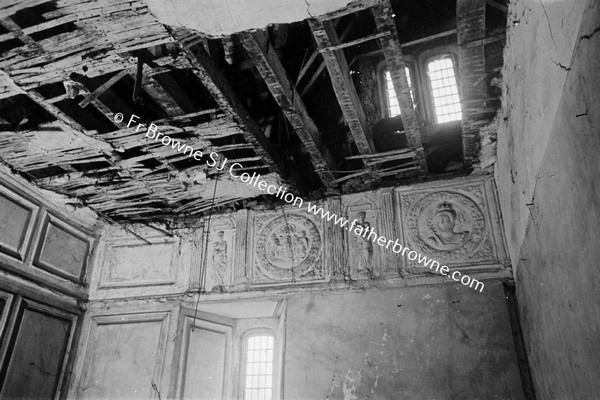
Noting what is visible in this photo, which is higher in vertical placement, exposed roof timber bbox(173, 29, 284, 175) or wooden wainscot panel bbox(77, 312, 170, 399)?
exposed roof timber bbox(173, 29, 284, 175)

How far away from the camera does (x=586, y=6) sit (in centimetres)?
→ 151

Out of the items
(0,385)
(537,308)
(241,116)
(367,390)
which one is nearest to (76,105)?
(241,116)

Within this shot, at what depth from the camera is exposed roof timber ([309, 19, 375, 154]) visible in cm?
259

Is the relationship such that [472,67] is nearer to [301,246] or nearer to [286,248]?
[301,246]

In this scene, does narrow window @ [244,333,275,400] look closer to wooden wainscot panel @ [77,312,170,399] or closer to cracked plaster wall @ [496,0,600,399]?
wooden wainscot panel @ [77,312,170,399]

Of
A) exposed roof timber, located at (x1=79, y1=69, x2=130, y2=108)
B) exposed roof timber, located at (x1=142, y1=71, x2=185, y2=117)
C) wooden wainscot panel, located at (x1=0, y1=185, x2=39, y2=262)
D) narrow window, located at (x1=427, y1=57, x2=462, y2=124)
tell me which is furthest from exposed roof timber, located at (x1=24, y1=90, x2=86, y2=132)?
narrow window, located at (x1=427, y1=57, x2=462, y2=124)

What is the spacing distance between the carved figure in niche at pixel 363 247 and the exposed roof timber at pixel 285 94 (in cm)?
50

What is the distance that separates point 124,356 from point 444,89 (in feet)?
13.6

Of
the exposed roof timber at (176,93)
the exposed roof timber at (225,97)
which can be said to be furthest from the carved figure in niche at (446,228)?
the exposed roof timber at (176,93)

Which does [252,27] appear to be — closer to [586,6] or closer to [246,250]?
[586,6]

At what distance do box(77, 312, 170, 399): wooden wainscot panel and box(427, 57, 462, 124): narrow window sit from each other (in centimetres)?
340

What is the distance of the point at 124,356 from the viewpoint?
4.39 meters

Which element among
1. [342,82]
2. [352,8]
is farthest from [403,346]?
[352,8]

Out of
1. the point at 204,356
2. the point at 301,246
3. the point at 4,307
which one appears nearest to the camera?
the point at 4,307
